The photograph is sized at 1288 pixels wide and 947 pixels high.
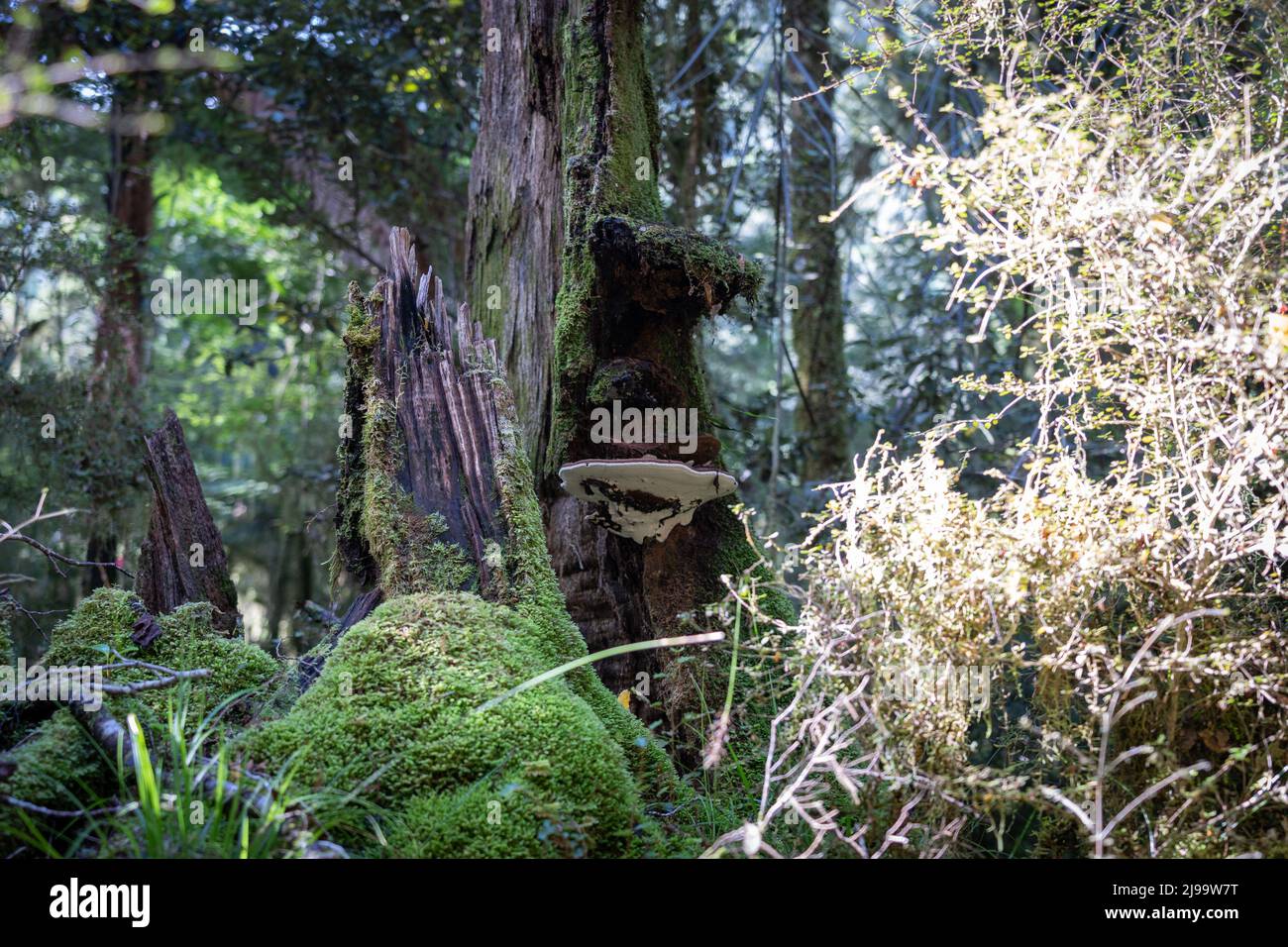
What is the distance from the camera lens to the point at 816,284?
8906 millimetres

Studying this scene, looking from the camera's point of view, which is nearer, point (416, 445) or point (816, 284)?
point (416, 445)

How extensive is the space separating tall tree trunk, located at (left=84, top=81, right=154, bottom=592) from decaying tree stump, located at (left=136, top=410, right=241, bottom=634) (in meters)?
3.01

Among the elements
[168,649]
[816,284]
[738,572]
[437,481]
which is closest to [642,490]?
[738,572]

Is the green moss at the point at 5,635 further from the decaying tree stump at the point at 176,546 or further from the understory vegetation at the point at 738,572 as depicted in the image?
the decaying tree stump at the point at 176,546

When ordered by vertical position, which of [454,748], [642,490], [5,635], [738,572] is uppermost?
[642,490]

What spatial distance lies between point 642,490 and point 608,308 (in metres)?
0.93

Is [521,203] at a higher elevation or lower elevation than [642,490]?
higher

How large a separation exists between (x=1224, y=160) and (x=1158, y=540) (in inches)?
50.1

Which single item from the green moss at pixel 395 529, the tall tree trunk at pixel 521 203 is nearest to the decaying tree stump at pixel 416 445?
the green moss at pixel 395 529

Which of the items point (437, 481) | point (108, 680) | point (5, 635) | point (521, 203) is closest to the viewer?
point (108, 680)

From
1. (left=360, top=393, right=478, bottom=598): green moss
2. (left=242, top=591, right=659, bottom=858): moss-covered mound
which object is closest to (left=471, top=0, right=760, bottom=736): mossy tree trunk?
(left=360, top=393, right=478, bottom=598): green moss

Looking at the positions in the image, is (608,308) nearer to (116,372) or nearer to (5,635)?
(5,635)

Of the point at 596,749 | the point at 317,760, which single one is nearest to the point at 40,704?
the point at 317,760
